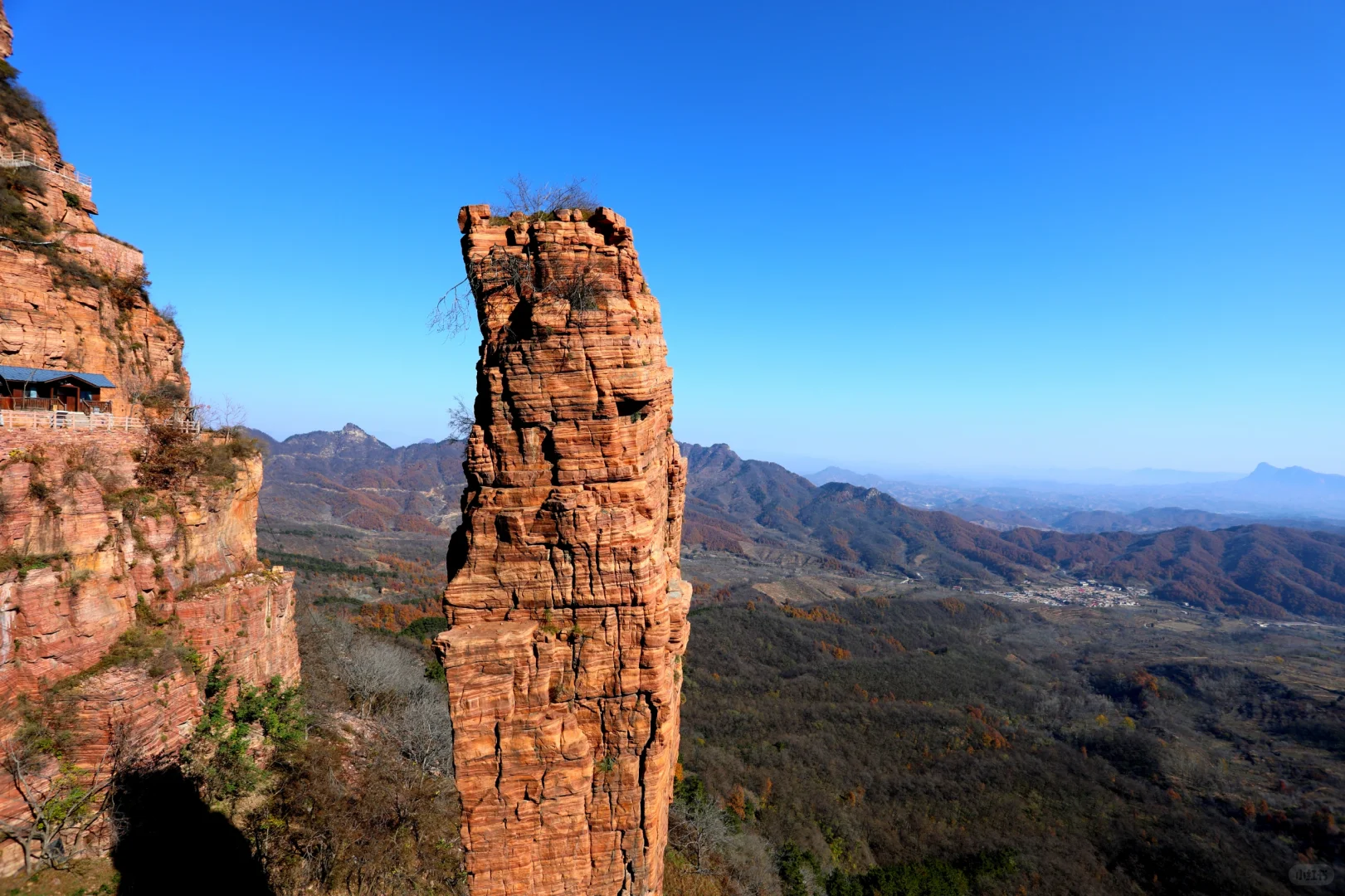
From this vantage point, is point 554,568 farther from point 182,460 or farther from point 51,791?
point 182,460

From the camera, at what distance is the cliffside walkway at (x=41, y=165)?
25.0 metres

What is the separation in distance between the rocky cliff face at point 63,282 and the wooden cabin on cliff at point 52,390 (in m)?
0.81

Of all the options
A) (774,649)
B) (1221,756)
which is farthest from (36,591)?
(1221,756)

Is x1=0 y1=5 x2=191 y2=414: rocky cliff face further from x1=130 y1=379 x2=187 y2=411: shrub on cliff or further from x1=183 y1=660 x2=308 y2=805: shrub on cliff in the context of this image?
x1=183 y1=660 x2=308 y2=805: shrub on cliff

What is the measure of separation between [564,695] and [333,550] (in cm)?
15762

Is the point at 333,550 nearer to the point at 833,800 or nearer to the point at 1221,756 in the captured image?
the point at 833,800

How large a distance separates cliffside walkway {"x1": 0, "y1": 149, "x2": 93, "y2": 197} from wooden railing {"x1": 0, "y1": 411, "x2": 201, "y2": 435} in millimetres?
11652

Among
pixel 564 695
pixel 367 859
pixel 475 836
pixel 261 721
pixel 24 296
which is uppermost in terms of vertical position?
pixel 24 296

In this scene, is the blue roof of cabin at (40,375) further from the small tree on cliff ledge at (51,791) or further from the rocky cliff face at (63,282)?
the small tree on cliff ledge at (51,791)

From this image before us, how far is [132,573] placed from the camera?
21.8 meters

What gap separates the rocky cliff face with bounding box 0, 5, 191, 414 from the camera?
22734 mm

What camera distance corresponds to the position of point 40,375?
882 inches

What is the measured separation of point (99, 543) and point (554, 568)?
20.9m

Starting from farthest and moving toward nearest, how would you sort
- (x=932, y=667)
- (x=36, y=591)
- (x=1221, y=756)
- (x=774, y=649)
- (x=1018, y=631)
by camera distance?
(x=1018, y=631), (x=774, y=649), (x=932, y=667), (x=1221, y=756), (x=36, y=591)
